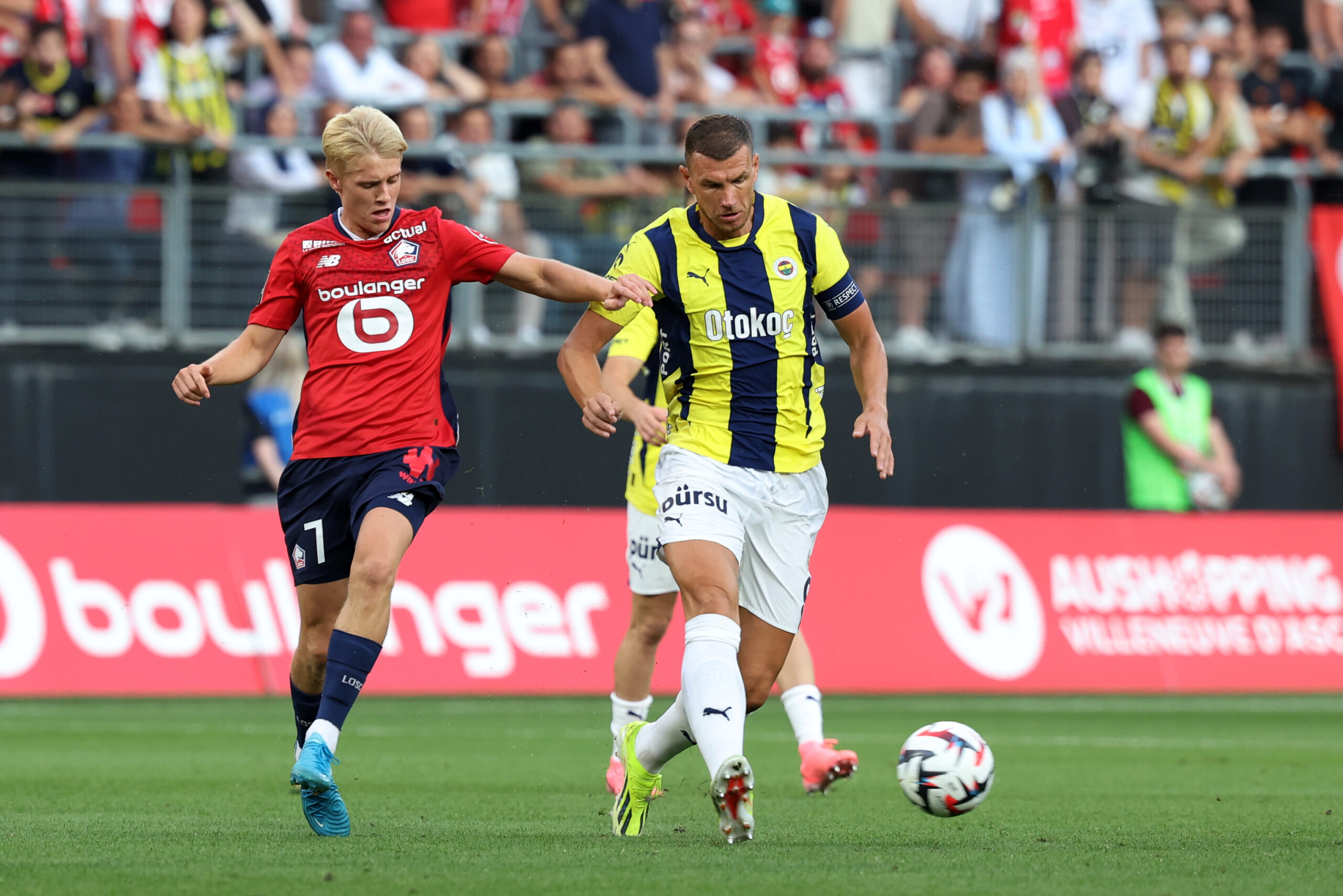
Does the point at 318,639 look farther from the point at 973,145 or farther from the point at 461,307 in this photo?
the point at 973,145

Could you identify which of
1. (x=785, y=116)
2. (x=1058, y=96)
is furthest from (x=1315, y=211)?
(x=785, y=116)

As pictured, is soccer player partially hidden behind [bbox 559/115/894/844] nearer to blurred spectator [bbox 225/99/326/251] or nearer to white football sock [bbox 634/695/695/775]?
white football sock [bbox 634/695/695/775]

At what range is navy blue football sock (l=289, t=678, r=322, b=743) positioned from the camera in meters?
6.77

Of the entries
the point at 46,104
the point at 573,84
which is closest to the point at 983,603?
the point at 573,84

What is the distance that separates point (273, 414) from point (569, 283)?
7.87 metres

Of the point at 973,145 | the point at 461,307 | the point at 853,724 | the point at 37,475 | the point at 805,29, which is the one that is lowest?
the point at 853,724

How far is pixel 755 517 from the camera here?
6.43 metres

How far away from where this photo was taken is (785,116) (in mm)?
15766

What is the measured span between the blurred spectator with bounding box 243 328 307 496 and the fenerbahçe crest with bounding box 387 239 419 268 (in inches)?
291

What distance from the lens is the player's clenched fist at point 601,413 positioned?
6234 millimetres

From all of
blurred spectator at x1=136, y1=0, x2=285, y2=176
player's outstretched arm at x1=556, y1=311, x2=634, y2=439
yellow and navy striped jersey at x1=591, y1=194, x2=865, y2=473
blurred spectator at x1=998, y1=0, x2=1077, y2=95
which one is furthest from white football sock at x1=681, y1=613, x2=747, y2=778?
blurred spectator at x1=998, y1=0, x2=1077, y2=95

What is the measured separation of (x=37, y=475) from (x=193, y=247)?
2092mm

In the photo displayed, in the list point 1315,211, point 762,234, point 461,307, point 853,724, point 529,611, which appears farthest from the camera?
point 1315,211

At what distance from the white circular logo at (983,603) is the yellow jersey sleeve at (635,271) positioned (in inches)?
302
